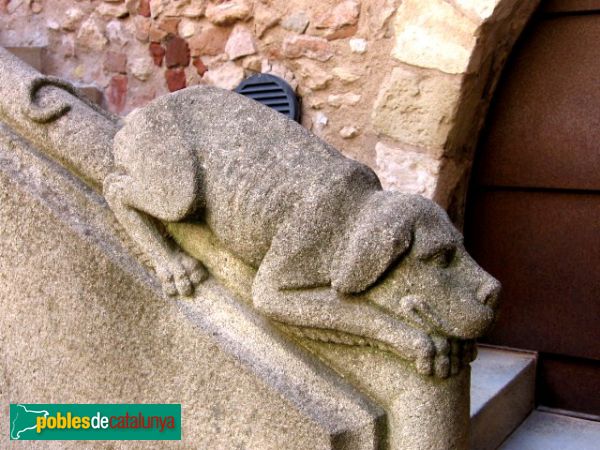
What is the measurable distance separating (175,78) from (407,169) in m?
1.16

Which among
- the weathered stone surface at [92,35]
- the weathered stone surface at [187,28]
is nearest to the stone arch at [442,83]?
the weathered stone surface at [187,28]

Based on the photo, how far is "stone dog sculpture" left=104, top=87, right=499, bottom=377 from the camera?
→ 4.22 ft

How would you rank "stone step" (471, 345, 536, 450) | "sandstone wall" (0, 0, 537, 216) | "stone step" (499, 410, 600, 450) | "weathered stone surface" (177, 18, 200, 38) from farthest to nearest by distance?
"weathered stone surface" (177, 18, 200, 38), "sandstone wall" (0, 0, 537, 216), "stone step" (499, 410, 600, 450), "stone step" (471, 345, 536, 450)

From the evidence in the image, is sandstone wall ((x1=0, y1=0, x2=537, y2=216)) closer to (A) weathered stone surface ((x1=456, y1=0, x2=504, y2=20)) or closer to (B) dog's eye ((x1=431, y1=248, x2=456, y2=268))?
(A) weathered stone surface ((x1=456, y1=0, x2=504, y2=20))

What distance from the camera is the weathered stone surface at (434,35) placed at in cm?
221

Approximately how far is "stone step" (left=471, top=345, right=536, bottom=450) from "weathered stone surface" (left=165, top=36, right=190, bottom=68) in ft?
5.55

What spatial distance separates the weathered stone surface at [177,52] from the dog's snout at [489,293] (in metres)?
1.96

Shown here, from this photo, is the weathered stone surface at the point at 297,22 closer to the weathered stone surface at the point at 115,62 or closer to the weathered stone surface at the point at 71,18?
the weathered stone surface at the point at 115,62

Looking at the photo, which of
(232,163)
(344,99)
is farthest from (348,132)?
(232,163)

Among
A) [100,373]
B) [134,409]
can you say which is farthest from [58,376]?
[134,409]

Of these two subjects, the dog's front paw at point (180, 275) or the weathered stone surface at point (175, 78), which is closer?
the dog's front paw at point (180, 275)

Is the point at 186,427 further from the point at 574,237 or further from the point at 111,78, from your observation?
the point at 111,78

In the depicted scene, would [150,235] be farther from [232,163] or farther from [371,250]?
[371,250]

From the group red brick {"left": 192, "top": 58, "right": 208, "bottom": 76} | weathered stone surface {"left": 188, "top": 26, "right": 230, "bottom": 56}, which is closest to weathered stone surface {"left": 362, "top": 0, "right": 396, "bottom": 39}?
weathered stone surface {"left": 188, "top": 26, "right": 230, "bottom": 56}
